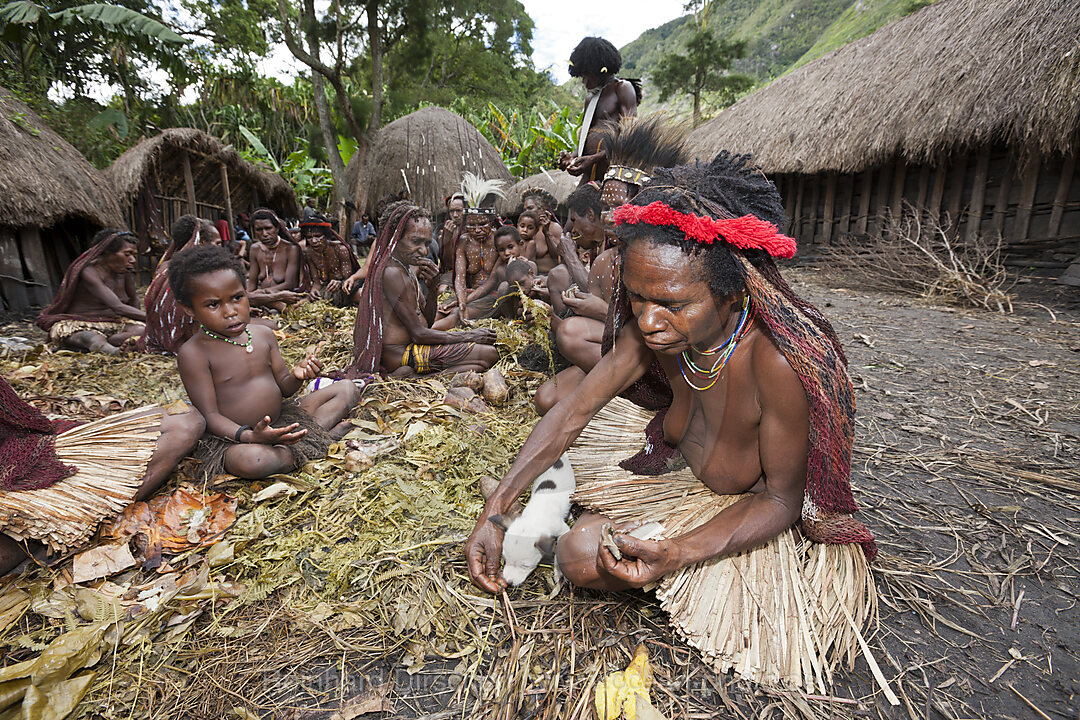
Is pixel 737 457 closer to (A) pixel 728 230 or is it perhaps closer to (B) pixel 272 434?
(A) pixel 728 230

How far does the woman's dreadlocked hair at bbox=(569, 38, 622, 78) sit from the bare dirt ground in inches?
139

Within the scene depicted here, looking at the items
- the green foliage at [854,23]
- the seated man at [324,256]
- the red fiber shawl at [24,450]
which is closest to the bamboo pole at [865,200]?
the seated man at [324,256]

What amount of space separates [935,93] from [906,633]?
7889mm

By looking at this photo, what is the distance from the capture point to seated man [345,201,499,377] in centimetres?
372

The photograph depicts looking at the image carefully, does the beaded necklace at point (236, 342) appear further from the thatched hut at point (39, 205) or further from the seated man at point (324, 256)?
the thatched hut at point (39, 205)

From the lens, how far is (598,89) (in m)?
4.41

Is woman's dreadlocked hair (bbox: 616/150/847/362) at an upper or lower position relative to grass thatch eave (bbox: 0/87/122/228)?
lower

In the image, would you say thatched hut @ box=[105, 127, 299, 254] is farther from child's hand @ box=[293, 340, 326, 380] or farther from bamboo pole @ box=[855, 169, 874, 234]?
bamboo pole @ box=[855, 169, 874, 234]

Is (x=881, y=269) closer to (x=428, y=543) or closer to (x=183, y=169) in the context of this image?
(x=428, y=543)

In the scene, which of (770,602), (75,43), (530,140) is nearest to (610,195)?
(770,602)

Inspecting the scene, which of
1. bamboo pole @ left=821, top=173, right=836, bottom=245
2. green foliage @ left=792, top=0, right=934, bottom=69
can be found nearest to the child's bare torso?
bamboo pole @ left=821, top=173, right=836, bottom=245

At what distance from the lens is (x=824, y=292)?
7320mm

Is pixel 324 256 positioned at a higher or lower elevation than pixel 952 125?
lower

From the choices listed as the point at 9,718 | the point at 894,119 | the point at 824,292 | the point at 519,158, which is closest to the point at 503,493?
the point at 9,718
